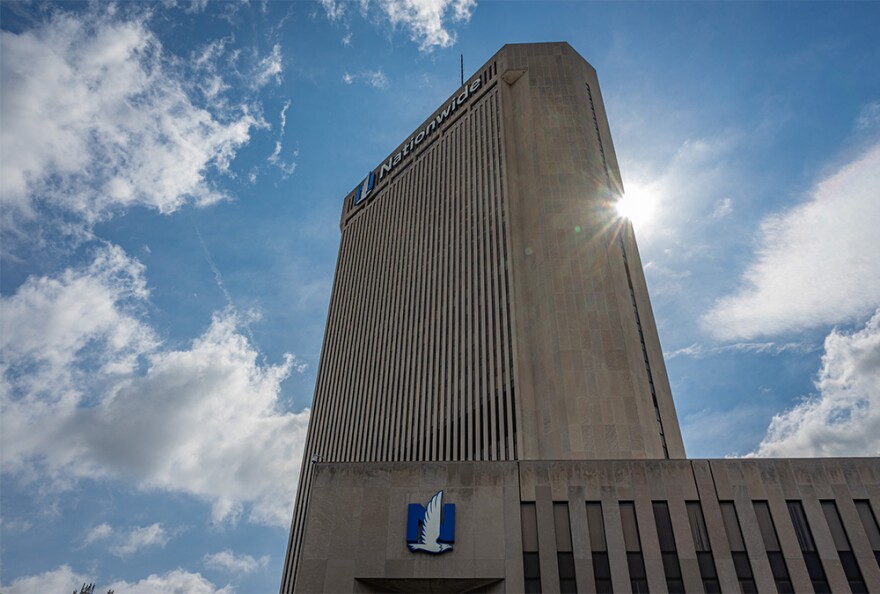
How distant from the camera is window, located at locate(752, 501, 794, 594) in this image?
3195 cm

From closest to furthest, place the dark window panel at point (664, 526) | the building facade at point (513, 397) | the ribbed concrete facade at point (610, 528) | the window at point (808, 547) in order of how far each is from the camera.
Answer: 1. the window at point (808, 547)
2. the ribbed concrete facade at point (610, 528)
3. the dark window panel at point (664, 526)
4. the building facade at point (513, 397)

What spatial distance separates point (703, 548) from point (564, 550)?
758cm

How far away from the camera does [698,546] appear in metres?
33.3

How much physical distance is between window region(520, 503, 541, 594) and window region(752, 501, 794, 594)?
1245 cm

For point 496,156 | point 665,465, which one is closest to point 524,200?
point 496,156

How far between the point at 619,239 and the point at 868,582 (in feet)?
135

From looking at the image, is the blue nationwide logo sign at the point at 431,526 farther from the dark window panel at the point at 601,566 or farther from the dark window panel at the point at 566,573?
the dark window panel at the point at 601,566

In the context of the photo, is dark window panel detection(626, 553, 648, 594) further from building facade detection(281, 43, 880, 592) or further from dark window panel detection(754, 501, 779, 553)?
dark window panel detection(754, 501, 779, 553)

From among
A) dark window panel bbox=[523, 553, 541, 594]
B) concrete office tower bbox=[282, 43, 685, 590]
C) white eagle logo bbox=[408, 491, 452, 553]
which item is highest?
concrete office tower bbox=[282, 43, 685, 590]

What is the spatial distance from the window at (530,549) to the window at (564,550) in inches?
46.2

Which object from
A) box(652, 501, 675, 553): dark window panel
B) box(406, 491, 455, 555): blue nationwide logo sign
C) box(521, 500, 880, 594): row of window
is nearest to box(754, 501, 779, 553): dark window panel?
box(521, 500, 880, 594): row of window

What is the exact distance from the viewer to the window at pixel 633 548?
3250 cm

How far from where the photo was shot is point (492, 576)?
33.3 metres

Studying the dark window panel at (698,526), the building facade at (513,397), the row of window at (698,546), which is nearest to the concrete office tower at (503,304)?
the building facade at (513,397)
